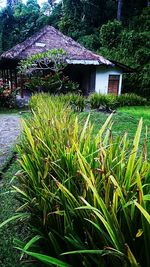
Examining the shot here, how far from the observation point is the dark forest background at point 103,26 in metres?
19.3

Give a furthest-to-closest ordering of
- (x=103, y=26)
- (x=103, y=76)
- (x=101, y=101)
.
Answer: (x=103, y=26) < (x=103, y=76) < (x=101, y=101)

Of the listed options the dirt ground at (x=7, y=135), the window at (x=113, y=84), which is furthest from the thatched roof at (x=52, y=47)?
the dirt ground at (x=7, y=135)

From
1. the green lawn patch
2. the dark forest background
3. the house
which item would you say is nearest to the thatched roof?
the house

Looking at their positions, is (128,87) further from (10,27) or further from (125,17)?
(10,27)

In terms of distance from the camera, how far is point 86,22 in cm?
2516

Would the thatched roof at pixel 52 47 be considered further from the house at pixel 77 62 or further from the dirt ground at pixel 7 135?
the dirt ground at pixel 7 135

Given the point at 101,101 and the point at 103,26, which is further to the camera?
the point at 103,26

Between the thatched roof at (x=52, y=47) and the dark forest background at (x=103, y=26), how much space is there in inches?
148

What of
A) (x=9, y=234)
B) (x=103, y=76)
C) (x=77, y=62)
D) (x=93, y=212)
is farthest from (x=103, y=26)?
(x=93, y=212)

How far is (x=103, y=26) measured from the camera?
21.0m

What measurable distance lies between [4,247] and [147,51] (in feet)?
61.2

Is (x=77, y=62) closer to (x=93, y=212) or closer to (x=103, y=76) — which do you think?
(x=103, y=76)

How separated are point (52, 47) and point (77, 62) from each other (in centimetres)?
190

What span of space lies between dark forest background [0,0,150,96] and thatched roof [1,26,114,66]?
3764 millimetres
